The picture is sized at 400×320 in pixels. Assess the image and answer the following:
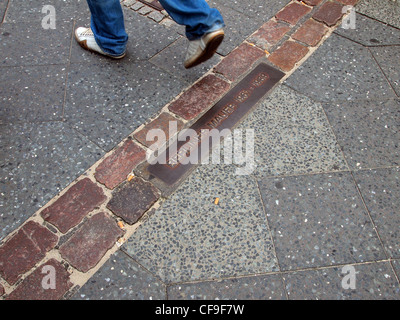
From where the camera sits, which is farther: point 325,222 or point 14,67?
point 14,67

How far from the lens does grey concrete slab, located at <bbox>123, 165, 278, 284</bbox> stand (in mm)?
1575

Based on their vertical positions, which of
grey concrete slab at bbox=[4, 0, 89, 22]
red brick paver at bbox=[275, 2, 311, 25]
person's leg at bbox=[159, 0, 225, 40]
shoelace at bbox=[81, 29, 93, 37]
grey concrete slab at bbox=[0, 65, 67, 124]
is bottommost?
red brick paver at bbox=[275, 2, 311, 25]

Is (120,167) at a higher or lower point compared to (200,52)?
lower

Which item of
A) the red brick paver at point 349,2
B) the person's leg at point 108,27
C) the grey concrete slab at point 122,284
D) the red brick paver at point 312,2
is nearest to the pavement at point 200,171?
the grey concrete slab at point 122,284

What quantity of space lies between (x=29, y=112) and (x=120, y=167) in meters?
0.73

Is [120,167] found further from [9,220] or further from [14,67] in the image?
[14,67]

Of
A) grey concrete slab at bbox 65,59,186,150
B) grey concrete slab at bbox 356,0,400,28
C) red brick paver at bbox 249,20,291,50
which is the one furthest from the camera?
grey concrete slab at bbox 356,0,400,28

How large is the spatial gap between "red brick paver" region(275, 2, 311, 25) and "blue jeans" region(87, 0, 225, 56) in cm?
84

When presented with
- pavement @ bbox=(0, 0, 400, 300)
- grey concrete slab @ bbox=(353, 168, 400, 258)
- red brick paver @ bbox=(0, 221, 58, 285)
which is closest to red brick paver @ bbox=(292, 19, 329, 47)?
pavement @ bbox=(0, 0, 400, 300)

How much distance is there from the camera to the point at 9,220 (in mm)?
1673

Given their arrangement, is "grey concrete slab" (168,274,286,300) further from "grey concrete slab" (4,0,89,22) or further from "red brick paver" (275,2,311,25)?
"grey concrete slab" (4,0,89,22)

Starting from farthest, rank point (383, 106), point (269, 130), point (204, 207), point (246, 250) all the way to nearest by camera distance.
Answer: point (383, 106) → point (269, 130) → point (204, 207) → point (246, 250)
